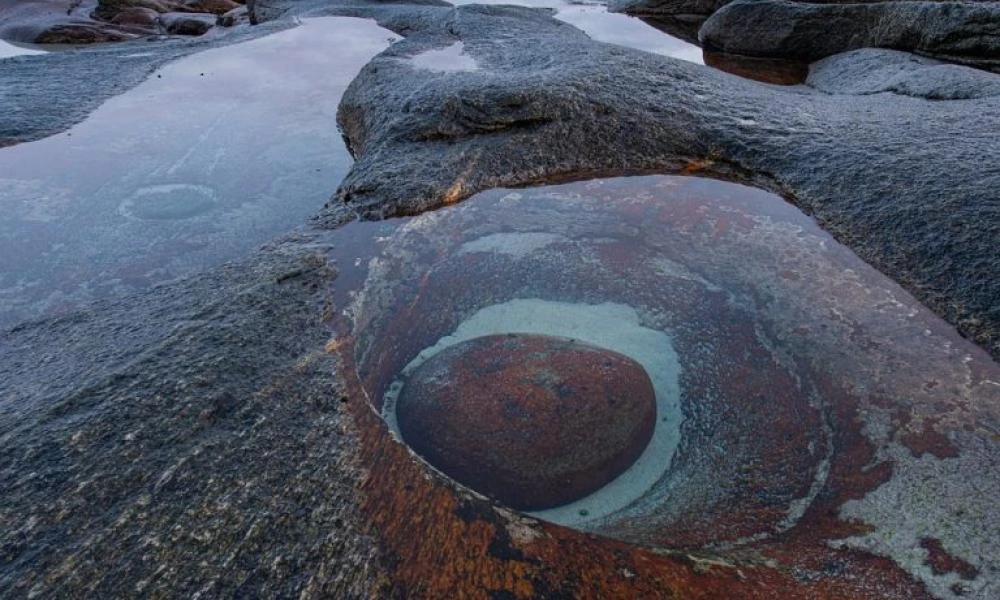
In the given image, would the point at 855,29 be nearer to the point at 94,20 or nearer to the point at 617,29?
the point at 617,29

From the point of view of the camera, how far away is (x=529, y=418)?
172 centimetres

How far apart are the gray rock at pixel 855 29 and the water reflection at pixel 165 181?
3944mm

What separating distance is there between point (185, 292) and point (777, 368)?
73.4 inches

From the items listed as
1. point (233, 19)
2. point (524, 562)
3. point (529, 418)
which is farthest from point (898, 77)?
point (233, 19)

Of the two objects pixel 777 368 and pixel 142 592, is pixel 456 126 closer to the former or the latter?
pixel 777 368

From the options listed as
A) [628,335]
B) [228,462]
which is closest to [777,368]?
[628,335]

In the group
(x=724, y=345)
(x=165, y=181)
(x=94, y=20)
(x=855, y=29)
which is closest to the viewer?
(x=724, y=345)

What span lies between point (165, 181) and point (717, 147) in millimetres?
2828

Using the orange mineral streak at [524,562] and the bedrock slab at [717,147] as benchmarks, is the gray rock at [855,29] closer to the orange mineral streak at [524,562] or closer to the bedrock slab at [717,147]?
the bedrock slab at [717,147]

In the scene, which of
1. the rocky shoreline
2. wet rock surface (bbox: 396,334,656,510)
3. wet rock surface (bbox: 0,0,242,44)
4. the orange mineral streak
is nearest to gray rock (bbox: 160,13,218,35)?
wet rock surface (bbox: 0,0,242,44)

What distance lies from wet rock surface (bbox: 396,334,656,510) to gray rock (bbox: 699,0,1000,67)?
4995 millimetres

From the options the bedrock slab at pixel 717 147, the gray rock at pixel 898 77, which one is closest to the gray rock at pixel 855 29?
the gray rock at pixel 898 77

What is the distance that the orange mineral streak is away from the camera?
1.17 m

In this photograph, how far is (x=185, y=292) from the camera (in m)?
2.04
